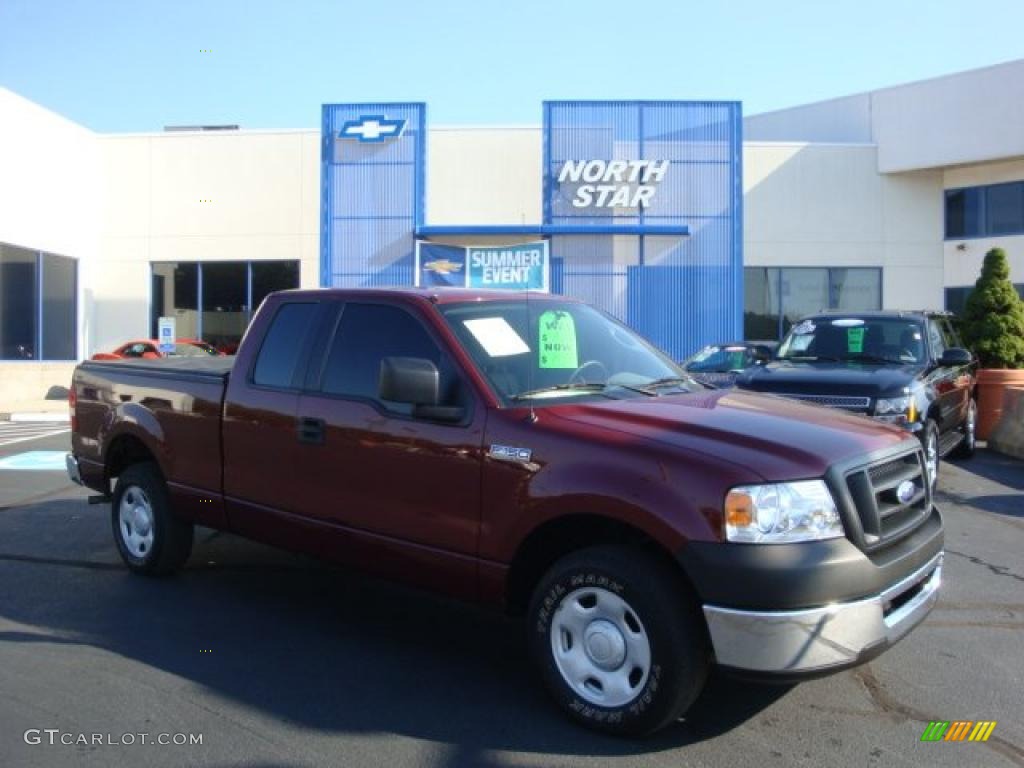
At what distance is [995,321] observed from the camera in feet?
45.9

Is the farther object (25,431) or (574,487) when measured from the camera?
(25,431)

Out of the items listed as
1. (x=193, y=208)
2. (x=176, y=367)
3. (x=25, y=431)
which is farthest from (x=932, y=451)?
(x=193, y=208)

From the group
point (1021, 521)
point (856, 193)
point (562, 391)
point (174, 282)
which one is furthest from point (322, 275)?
point (562, 391)

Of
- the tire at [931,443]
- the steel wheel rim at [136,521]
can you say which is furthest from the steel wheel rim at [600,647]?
the tire at [931,443]

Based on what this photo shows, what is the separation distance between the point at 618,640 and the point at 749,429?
3.33 feet

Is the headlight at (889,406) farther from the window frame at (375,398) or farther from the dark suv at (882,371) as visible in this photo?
the window frame at (375,398)

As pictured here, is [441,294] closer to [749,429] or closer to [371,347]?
[371,347]

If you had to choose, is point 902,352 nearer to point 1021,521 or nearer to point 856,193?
point 1021,521

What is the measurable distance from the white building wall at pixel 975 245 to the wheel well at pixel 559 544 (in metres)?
23.8

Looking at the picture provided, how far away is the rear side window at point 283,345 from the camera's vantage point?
4.92m

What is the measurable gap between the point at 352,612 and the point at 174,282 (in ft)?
73.2

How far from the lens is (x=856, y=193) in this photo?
2478 centimetres

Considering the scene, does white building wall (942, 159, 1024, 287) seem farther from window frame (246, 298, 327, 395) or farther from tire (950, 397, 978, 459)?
window frame (246, 298, 327, 395)

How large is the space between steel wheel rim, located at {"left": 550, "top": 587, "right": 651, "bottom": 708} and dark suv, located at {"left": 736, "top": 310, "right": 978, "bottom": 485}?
467 cm
